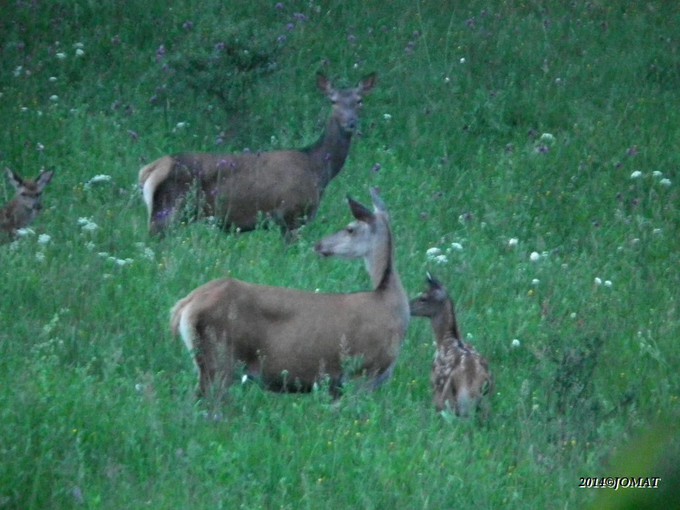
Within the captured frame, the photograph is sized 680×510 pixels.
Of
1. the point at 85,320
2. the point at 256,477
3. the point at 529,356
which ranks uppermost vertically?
the point at 256,477

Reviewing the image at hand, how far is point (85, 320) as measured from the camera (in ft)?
23.2

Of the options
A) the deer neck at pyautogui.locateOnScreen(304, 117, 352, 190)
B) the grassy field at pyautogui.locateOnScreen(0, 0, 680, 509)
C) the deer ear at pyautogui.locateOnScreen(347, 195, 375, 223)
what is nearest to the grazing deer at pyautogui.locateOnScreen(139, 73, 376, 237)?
the deer neck at pyautogui.locateOnScreen(304, 117, 352, 190)

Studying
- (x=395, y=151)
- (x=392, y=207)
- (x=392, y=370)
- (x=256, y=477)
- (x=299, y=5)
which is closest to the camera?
(x=256, y=477)

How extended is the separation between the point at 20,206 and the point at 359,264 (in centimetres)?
270

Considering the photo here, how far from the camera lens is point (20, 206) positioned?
9141 mm

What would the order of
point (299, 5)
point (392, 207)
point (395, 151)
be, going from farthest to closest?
point (299, 5) < point (395, 151) < point (392, 207)

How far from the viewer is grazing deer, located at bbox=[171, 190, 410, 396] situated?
20.0 ft

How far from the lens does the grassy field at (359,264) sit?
5113 mm

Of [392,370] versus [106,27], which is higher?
[392,370]

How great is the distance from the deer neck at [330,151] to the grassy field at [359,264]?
0.37 m

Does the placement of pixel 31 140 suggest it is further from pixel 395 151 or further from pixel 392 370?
pixel 392 370

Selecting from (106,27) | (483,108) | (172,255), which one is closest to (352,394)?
(172,255)

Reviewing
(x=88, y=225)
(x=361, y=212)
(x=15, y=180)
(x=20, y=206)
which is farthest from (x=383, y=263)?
(x=15, y=180)

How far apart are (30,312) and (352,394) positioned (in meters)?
2.14
